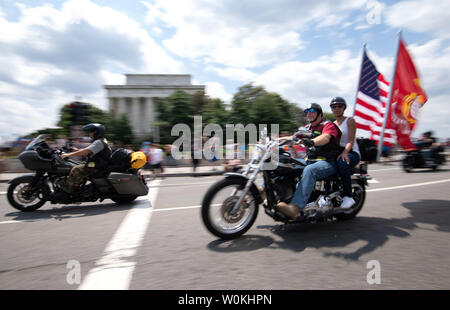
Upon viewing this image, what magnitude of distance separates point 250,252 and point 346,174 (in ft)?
5.84

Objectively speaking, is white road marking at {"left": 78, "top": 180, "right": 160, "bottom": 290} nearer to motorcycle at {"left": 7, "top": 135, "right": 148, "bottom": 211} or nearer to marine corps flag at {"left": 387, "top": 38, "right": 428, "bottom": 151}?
motorcycle at {"left": 7, "top": 135, "right": 148, "bottom": 211}

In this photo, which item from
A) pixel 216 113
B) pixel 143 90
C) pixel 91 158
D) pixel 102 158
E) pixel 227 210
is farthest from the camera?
pixel 143 90

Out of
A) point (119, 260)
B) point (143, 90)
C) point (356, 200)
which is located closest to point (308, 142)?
point (356, 200)

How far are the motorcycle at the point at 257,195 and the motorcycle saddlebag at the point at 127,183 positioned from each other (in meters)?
3.02

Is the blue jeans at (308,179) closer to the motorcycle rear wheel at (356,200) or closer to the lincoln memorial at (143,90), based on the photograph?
the motorcycle rear wheel at (356,200)

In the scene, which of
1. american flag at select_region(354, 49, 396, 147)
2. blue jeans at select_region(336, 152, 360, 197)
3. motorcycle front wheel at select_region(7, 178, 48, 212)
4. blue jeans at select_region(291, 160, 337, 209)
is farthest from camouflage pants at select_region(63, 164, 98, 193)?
american flag at select_region(354, 49, 396, 147)

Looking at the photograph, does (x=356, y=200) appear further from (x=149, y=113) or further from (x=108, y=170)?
(x=149, y=113)

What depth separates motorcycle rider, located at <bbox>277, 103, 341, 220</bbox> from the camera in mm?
3381

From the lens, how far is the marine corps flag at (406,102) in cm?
562

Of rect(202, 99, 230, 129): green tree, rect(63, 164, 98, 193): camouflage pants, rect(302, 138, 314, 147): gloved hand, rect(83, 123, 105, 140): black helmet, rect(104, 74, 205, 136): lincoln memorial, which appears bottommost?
rect(63, 164, 98, 193): camouflage pants

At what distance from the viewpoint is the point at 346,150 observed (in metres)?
3.84

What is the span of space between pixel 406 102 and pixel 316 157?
10.4 ft
